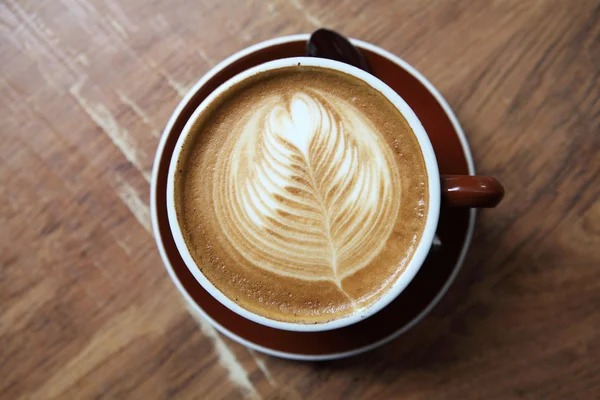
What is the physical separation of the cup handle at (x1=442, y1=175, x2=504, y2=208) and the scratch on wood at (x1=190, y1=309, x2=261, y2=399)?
24.8 inches

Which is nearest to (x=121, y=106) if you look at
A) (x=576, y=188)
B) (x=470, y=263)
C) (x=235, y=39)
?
(x=235, y=39)

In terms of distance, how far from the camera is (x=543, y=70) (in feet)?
3.82

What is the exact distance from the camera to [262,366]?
1.18 meters

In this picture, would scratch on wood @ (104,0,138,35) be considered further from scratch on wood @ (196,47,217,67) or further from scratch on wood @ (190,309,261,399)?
scratch on wood @ (190,309,261,399)

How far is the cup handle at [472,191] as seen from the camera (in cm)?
85

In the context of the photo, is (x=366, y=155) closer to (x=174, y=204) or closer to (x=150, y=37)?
(x=174, y=204)

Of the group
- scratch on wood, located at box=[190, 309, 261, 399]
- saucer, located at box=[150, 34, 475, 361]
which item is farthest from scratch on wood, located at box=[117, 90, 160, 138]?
scratch on wood, located at box=[190, 309, 261, 399]

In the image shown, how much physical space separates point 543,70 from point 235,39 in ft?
2.43

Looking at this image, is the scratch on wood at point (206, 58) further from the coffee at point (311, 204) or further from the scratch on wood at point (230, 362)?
Answer: the scratch on wood at point (230, 362)

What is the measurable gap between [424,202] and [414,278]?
242 mm

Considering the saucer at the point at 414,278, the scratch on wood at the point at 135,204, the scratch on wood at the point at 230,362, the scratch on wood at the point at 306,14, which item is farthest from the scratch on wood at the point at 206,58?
the scratch on wood at the point at 230,362

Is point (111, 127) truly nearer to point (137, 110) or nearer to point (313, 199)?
point (137, 110)

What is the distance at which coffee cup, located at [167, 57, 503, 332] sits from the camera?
87 centimetres

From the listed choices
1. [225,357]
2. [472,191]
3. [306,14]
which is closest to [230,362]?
[225,357]
